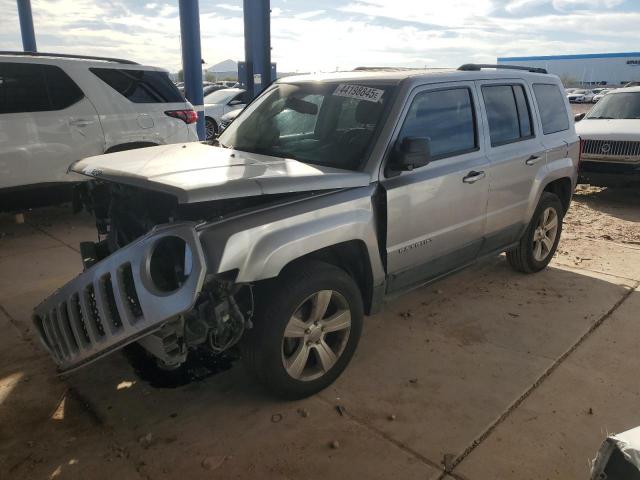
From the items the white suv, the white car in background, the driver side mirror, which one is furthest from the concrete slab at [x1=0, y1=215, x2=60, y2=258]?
the white car in background

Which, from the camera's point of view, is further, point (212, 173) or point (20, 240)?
point (20, 240)

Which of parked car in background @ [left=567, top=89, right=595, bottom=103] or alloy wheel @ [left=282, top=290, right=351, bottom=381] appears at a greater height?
alloy wheel @ [left=282, top=290, right=351, bottom=381]

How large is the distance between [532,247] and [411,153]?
8.26 ft

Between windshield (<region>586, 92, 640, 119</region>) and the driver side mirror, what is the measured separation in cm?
805

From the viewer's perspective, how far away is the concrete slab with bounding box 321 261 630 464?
9.79 feet

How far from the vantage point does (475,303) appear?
457 centimetres

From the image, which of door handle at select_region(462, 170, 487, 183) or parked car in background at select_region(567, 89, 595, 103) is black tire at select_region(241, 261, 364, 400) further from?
parked car in background at select_region(567, 89, 595, 103)

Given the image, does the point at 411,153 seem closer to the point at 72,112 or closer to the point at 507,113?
the point at 507,113

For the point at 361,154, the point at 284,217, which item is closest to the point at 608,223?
the point at 361,154

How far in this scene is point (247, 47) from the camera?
969 centimetres

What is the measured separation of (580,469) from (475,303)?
2.05 m

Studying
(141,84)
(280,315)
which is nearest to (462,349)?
(280,315)

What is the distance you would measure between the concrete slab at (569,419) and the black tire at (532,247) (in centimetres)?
129

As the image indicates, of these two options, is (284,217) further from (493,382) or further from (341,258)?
(493,382)
